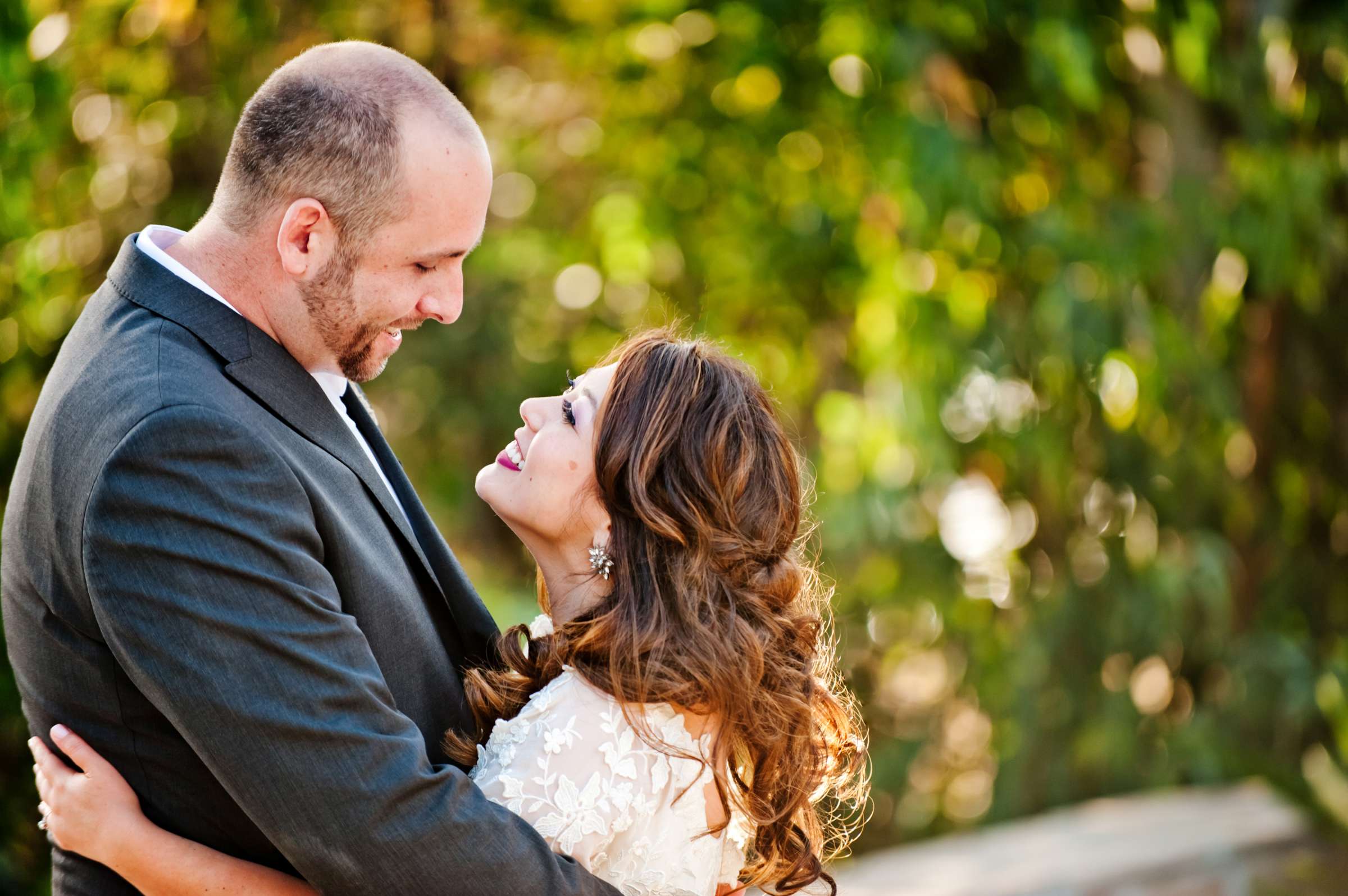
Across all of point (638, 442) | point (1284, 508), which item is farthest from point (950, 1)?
point (638, 442)

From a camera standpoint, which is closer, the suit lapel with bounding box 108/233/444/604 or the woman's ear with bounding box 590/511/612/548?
the suit lapel with bounding box 108/233/444/604

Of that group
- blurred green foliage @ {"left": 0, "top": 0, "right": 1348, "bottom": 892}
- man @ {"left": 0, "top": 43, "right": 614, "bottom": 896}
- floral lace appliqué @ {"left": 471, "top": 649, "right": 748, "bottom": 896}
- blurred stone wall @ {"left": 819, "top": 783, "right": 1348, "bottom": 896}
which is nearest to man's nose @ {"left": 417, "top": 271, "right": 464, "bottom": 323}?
man @ {"left": 0, "top": 43, "right": 614, "bottom": 896}

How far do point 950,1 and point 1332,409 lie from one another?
252 centimetres

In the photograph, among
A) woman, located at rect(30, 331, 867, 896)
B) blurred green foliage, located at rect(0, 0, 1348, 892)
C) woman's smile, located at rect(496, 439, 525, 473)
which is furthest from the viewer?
blurred green foliage, located at rect(0, 0, 1348, 892)

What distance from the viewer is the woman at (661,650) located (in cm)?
189

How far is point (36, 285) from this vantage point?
140 inches

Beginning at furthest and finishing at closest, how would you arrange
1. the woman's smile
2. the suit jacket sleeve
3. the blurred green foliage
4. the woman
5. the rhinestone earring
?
the blurred green foliage, the woman's smile, the rhinestone earring, the woman, the suit jacket sleeve

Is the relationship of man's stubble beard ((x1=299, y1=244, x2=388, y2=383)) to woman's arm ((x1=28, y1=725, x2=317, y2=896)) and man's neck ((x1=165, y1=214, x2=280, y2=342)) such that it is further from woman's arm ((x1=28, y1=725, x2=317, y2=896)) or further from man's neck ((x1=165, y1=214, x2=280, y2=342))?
woman's arm ((x1=28, y1=725, x2=317, y2=896))

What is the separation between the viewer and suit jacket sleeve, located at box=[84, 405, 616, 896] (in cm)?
146

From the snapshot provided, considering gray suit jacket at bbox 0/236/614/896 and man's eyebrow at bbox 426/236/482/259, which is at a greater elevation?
man's eyebrow at bbox 426/236/482/259

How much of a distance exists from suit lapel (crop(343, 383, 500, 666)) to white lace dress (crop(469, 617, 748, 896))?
17cm

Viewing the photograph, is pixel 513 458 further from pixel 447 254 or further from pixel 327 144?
pixel 327 144

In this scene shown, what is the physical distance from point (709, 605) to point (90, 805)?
2.96 ft

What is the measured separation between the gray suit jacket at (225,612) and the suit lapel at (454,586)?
0.25 meters
